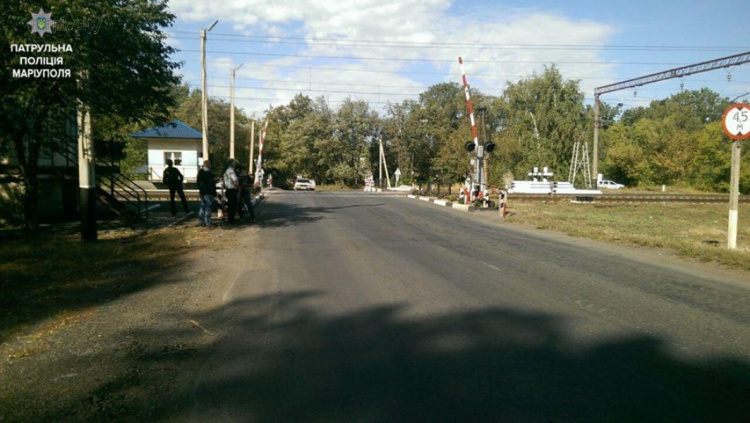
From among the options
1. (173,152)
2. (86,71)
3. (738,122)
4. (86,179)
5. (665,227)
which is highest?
(86,71)

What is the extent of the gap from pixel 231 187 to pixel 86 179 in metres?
4.67

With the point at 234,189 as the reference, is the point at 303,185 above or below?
below

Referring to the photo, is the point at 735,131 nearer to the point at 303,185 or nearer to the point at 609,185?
the point at 303,185

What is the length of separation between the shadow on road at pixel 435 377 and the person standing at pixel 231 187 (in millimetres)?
10376

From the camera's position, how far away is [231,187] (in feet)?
52.0

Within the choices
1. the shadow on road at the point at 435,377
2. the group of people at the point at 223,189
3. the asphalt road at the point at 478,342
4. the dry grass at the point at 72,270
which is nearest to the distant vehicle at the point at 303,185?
the group of people at the point at 223,189

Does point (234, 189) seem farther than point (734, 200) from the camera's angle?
Yes

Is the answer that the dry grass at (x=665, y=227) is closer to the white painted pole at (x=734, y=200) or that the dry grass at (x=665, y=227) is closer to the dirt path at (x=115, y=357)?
the white painted pole at (x=734, y=200)

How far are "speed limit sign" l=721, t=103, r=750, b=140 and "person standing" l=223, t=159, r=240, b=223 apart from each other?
1246cm

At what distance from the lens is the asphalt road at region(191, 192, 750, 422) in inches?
151

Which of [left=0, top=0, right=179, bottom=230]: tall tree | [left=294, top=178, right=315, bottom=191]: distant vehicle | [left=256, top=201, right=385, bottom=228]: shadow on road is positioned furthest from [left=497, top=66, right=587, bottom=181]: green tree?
[left=0, top=0, right=179, bottom=230]: tall tree

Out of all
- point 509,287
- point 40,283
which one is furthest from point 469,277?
point 40,283

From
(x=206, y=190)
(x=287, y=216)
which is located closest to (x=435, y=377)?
(x=206, y=190)

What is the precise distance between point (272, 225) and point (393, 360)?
11724 mm
